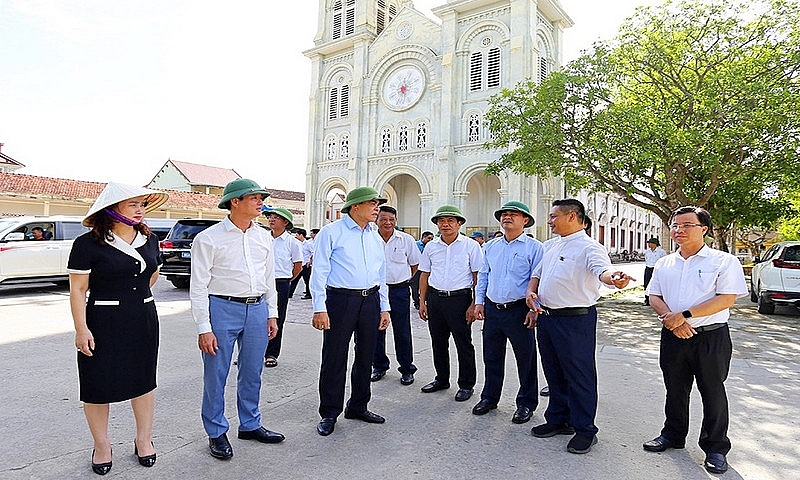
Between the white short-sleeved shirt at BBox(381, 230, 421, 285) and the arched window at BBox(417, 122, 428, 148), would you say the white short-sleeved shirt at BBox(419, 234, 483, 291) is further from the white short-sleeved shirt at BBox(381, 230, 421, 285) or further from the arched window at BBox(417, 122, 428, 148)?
the arched window at BBox(417, 122, 428, 148)

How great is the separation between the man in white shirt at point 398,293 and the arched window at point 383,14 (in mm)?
30456

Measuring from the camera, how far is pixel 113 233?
124 inches

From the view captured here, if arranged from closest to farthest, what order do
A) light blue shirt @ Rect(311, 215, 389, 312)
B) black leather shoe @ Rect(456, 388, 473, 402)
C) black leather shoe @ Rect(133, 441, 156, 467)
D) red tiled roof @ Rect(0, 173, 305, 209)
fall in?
1. black leather shoe @ Rect(133, 441, 156, 467)
2. light blue shirt @ Rect(311, 215, 389, 312)
3. black leather shoe @ Rect(456, 388, 473, 402)
4. red tiled roof @ Rect(0, 173, 305, 209)

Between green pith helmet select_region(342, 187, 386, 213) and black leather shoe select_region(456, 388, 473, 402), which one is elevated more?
green pith helmet select_region(342, 187, 386, 213)

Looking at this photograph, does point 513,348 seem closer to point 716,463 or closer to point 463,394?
point 463,394

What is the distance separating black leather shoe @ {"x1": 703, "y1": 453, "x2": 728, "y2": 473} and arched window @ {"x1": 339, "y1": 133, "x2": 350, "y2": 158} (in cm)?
2998

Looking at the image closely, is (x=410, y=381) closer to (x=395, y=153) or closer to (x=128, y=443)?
(x=128, y=443)

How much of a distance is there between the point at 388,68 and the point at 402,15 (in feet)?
10.4

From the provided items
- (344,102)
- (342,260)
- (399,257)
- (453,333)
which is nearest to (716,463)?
(453,333)

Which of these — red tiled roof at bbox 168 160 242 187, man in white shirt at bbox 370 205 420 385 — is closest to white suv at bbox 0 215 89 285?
man in white shirt at bbox 370 205 420 385

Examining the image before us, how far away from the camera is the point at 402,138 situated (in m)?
30.2

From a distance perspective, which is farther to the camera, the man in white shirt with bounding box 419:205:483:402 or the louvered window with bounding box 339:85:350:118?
the louvered window with bounding box 339:85:350:118

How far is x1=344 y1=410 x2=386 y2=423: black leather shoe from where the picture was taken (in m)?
4.12

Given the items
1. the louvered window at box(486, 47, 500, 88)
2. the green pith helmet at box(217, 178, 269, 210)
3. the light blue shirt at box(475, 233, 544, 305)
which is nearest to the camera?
the green pith helmet at box(217, 178, 269, 210)
